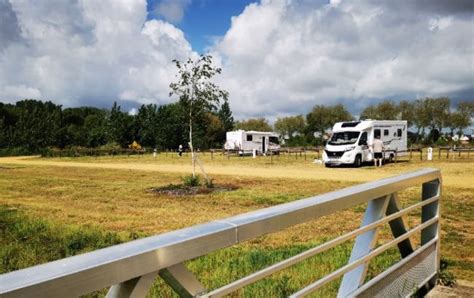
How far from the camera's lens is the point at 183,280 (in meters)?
1.60

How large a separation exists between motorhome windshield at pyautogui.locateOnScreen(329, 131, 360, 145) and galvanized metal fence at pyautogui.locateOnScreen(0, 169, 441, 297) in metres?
23.1

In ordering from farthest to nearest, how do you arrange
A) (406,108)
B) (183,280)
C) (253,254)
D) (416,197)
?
(406,108) → (416,197) → (253,254) → (183,280)

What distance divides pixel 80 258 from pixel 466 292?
375 cm

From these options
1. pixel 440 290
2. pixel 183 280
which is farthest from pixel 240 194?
pixel 183 280

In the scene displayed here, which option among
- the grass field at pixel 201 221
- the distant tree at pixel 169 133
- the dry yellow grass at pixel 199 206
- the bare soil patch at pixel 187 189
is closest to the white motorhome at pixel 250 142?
the distant tree at pixel 169 133

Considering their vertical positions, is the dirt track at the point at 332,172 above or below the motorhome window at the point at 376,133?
below

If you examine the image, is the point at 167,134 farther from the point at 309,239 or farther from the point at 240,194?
the point at 309,239

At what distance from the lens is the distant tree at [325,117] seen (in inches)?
2889

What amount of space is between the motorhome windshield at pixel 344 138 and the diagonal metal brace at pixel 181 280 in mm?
25103

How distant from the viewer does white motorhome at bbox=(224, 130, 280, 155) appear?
4353 centimetres

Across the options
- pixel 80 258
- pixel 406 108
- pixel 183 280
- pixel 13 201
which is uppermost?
pixel 406 108

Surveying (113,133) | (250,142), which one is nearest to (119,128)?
(113,133)

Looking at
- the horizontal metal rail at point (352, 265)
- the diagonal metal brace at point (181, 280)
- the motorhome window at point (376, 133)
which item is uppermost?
the motorhome window at point (376, 133)

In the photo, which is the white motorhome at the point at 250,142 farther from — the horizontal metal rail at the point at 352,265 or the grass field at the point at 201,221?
the horizontal metal rail at the point at 352,265
